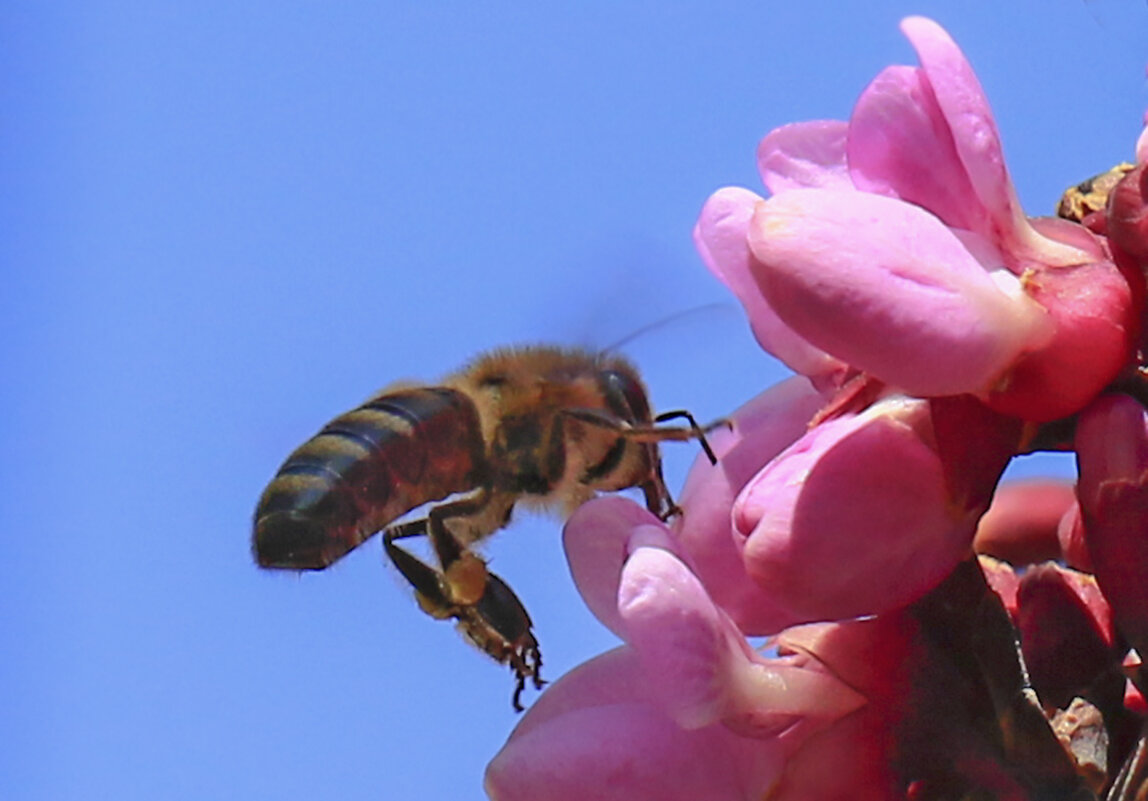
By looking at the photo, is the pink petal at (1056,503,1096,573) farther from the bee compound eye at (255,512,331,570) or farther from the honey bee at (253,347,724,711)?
the bee compound eye at (255,512,331,570)

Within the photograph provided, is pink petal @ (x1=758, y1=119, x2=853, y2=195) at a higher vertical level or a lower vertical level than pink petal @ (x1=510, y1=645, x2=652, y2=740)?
higher

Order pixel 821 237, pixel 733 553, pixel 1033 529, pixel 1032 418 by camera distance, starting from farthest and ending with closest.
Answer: pixel 1033 529 → pixel 733 553 → pixel 1032 418 → pixel 821 237

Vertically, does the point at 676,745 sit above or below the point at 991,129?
below

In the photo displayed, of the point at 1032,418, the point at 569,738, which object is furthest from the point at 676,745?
the point at 1032,418

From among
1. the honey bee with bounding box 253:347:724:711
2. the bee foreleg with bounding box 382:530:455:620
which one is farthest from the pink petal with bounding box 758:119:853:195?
the bee foreleg with bounding box 382:530:455:620

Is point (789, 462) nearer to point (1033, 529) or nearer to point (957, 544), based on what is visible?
point (957, 544)

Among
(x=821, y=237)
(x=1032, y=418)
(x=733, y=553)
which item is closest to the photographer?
(x=821, y=237)

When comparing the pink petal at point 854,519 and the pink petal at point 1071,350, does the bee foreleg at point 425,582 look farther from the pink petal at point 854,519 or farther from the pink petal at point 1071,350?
the pink petal at point 1071,350
